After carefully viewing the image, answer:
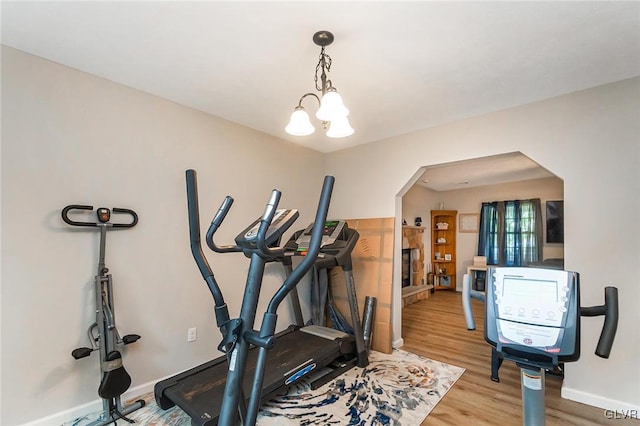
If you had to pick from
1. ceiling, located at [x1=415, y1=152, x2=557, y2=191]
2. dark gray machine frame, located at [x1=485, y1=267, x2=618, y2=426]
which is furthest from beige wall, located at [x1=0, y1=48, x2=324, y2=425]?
ceiling, located at [x1=415, y1=152, x2=557, y2=191]

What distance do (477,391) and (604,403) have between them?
0.83 metres

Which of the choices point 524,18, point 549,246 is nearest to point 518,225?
point 549,246

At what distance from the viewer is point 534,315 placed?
1.15 metres

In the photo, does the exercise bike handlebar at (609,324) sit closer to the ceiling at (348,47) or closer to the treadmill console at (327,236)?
the ceiling at (348,47)

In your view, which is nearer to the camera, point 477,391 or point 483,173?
point 477,391

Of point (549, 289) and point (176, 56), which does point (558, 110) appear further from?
point (176, 56)

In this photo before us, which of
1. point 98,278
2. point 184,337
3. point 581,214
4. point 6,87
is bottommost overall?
point 184,337

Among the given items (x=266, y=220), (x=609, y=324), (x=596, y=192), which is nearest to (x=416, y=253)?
(x=596, y=192)

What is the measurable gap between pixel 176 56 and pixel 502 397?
11.3 feet

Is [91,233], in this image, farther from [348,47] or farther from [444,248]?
[444,248]

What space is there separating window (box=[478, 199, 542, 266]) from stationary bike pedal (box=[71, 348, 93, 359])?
20.8 ft

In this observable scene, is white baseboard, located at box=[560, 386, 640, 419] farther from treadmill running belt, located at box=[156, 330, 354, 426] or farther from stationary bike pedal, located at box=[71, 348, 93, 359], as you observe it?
stationary bike pedal, located at box=[71, 348, 93, 359]

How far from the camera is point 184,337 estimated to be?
2707 millimetres

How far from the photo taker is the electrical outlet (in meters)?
2.74
